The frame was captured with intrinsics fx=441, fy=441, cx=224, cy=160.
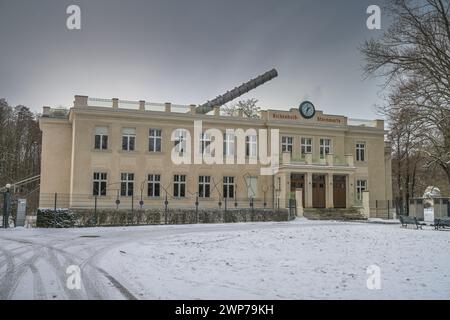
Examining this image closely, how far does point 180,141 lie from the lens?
31391 mm

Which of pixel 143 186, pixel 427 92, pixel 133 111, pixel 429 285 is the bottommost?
pixel 429 285

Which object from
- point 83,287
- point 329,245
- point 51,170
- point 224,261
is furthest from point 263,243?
point 51,170

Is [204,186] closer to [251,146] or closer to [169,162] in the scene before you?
[169,162]

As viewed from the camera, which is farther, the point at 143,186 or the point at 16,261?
the point at 143,186

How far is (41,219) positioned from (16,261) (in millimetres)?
9826

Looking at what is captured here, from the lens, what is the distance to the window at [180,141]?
31.2 metres

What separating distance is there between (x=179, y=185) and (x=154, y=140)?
3.61 m

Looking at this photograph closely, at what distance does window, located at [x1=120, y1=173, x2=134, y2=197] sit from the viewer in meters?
29.5

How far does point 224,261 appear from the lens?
34.4 ft

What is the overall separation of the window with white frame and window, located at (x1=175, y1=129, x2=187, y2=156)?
189 inches

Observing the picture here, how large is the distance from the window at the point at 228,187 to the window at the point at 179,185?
2992mm

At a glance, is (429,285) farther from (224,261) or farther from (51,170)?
(51,170)

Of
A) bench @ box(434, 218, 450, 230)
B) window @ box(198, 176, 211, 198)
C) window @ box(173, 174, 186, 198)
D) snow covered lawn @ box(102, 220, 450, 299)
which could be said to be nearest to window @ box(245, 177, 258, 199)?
window @ box(198, 176, 211, 198)

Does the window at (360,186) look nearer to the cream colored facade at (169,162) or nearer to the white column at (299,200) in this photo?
the cream colored facade at (169,162)
